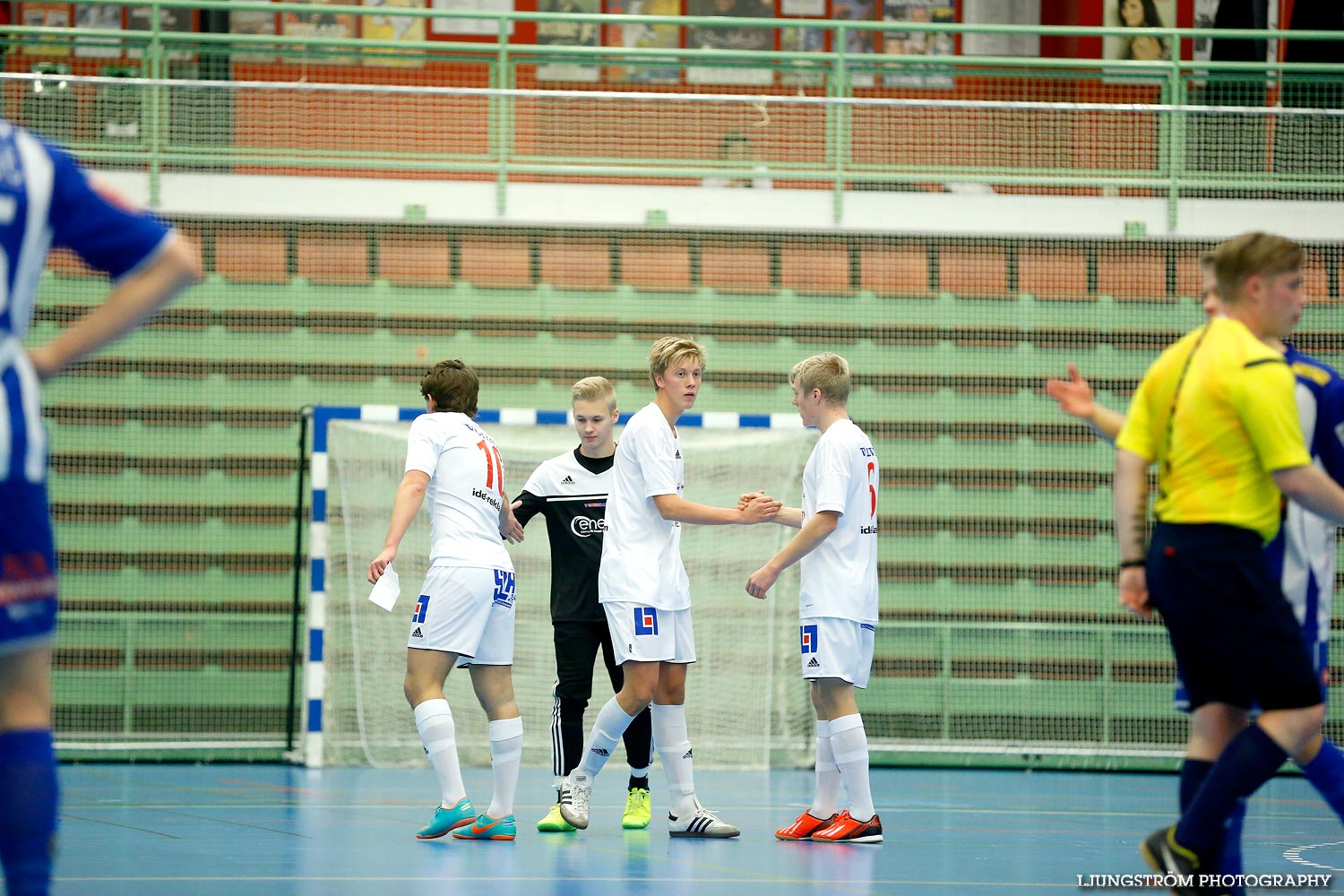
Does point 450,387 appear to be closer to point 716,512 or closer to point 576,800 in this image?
point 716,512

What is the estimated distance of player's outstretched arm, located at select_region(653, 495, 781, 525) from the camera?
18.0ft

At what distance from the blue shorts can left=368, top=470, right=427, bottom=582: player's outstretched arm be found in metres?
2.78

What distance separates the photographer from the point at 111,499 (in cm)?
976

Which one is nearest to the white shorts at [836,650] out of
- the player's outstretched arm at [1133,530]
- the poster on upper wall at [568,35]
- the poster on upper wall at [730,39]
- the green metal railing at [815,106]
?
the player's outstretched arm at [1133,530]

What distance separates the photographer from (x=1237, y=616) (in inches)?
134

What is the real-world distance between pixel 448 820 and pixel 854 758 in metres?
1.63

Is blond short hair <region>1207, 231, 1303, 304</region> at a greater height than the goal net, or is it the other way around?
blond short hair <region>1207, 231, 1303, 304</region>

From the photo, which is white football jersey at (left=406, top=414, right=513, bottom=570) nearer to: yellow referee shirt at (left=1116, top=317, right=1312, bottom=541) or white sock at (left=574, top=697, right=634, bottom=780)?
white sock at (left=574, top=697, right=634, bottom=780)

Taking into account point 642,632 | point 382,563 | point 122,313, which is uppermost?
point 122,313

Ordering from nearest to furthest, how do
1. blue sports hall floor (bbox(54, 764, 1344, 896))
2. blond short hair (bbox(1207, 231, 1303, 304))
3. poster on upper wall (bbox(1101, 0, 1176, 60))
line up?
blond short hair (bbox(1207, 231, 1303, 304))
blue sports hall floor (bbox(54, 764, 1344, 896))
poster on upper wall (bbox(1101, 0, 1176, 60))

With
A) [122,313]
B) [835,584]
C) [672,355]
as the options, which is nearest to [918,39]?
[672,355]

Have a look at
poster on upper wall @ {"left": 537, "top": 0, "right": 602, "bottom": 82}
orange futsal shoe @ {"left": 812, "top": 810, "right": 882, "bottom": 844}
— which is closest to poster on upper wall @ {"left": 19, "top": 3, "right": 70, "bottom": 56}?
poster on upper wall @ {"left": 537, "top": 0, "right": 602, "bottom": 82}

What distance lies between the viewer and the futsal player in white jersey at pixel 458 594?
213 inches

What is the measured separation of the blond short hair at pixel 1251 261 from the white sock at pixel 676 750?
2.90m
